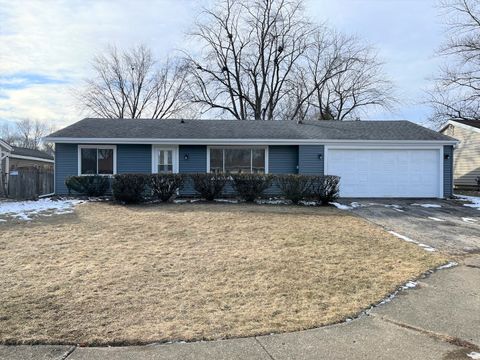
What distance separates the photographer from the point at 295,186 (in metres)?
13.8

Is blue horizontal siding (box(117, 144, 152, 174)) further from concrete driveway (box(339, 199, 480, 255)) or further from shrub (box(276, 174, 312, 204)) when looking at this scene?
concrete driveway (box(339, 199, 480, 255))

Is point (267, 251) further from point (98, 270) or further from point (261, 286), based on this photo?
point (98, 270)

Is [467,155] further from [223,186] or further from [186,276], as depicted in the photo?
[186,276]

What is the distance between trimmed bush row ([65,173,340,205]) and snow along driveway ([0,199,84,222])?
5.64 ft

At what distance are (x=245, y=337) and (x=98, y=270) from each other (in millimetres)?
2960

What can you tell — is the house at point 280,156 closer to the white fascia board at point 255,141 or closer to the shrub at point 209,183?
the white fascia board at point 255,141

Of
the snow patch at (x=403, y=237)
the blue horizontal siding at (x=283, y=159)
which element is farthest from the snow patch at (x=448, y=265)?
the blue horizontal siding at (x=283, y=159)

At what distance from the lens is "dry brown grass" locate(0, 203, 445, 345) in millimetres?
4082

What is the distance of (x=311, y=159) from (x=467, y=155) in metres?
12.6

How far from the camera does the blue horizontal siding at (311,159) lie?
56.2 feet

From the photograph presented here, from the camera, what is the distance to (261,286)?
17.4 ft

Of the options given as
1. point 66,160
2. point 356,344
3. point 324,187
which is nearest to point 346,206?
point 324,187

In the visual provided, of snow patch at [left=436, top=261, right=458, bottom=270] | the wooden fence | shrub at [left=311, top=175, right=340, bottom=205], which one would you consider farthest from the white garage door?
the wooden fence

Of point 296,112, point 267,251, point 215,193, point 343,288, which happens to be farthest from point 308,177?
point 296,112
